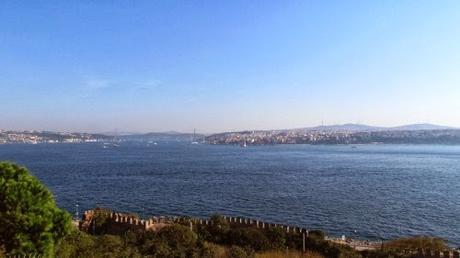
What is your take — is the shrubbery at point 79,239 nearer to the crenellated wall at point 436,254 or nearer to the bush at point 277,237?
the bush at point 277,237

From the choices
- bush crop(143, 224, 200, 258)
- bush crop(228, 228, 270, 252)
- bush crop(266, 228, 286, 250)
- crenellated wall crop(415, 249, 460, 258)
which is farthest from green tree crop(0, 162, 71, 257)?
crenellated wall crop(415, 249, 460, 258)

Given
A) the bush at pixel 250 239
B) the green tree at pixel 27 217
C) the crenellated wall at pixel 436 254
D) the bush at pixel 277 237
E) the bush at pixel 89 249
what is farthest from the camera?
the bush at pixel 277 237

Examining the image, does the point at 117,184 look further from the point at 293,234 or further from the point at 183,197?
the point at 293,234

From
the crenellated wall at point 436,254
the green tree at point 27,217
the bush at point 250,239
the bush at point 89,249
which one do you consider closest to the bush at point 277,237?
the bush at point 250,239

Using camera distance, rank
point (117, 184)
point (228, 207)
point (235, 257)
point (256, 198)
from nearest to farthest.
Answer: point (235, 257) → point (228, 207) → point (256, 198) → point (117, 184)

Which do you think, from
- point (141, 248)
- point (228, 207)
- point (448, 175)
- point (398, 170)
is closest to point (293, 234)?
point (141, 248)

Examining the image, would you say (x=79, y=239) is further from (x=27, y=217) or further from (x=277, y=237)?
(x=277, y=237)

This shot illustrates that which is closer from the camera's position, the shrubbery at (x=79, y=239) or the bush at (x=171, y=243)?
the shrubbery at (x=79, y=239)

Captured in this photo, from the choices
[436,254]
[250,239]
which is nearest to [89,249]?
[250,239]

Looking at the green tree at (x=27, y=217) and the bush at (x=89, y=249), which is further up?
the green tree at (x=27, y=217)
